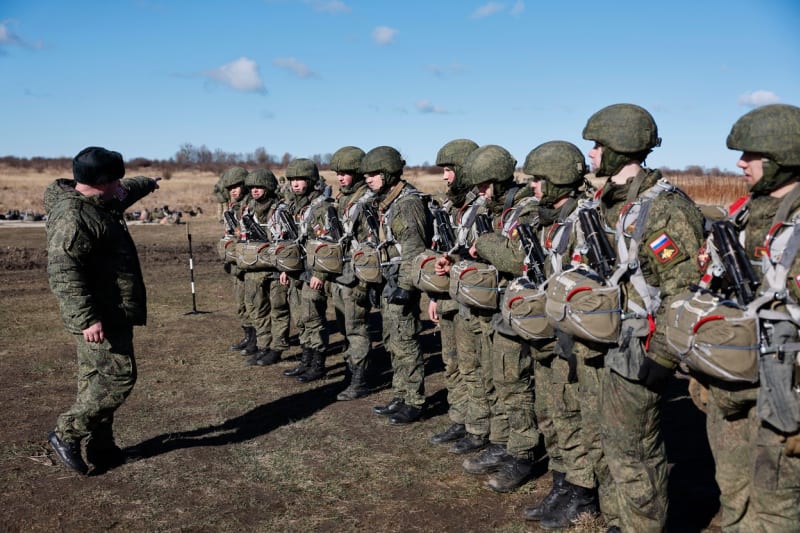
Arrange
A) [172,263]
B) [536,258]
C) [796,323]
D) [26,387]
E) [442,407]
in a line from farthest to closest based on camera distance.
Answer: [172,263] < [26,387] < [442,407] < [536,258] < [796,323]

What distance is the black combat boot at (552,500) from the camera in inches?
209

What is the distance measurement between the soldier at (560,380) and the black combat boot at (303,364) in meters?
4.67

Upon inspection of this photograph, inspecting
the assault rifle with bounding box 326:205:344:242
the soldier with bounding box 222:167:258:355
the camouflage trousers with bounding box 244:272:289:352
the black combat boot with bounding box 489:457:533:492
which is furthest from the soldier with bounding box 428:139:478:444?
the soldier with bounding box 222:167:258:355

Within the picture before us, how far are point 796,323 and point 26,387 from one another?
340 inches

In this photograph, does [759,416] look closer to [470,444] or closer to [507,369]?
[507,369]

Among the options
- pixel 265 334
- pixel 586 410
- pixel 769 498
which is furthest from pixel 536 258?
pixel 265 334

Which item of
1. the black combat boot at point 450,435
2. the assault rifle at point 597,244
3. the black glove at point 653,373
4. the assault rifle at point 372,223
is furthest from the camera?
the assault rifle at point 372,223

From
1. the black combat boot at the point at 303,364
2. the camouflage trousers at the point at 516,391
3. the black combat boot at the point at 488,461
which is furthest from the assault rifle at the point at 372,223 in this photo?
the black combat boot at the point at 488,461

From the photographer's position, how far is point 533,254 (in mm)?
5344

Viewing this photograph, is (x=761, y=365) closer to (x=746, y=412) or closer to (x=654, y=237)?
(x=746, y=412)

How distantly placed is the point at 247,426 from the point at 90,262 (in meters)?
2.54

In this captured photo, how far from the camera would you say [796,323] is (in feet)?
11.2

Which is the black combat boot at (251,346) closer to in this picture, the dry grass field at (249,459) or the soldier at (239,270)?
the soldier at (239,270)

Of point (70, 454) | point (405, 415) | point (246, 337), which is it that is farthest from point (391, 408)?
point (246, 337)
